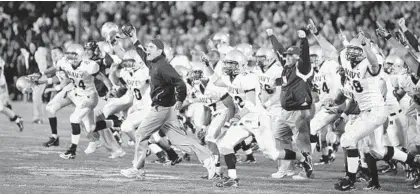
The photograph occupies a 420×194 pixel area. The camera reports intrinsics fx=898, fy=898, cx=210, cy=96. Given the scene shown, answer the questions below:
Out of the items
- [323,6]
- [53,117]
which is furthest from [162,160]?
[323,6]

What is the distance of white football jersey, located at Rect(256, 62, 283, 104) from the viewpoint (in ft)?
43.0

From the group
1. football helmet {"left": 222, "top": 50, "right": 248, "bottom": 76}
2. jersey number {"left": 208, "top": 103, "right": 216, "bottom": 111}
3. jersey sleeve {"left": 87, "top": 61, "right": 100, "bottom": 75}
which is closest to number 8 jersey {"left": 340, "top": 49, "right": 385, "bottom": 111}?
football helmet {"left": 222, "top": 50, "right": 248, "bottom": 76}

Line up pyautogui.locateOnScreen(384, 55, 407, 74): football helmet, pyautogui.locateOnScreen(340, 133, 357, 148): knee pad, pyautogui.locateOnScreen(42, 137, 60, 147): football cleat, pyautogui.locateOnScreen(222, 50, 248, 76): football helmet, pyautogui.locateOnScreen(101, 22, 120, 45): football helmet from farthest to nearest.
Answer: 1. pyautogui.locateOnScreen(42, 137, 60, 147): football cleat
2. pyautogui.locateOnScreen(101, 22, 120, 45): football helmet
3. pyautogui.locateOnScreen(384, 55, 407, 74): football helmet
4. pyautogui.locateOnScreen(222, 50, 248, 76): football helmet
5. pyautogui.locateOnScreen(340, 133, 357, 148): knee pad

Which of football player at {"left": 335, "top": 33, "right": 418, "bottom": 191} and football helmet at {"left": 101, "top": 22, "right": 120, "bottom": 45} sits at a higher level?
football helmet at {"left": 101, "top": 22, "right": 120, "bottom": 45}

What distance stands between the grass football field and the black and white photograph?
0.08 feet

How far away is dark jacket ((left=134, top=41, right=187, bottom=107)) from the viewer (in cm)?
1075

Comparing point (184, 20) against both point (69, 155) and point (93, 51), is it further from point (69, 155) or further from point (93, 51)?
point (69, 155)

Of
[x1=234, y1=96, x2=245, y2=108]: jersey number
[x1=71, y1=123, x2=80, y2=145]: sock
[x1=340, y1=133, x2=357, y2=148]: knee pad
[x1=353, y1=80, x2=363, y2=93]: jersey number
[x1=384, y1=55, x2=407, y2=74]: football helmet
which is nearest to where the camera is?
[x1=340, y1=133, x2=357, y2=148]: knee pad

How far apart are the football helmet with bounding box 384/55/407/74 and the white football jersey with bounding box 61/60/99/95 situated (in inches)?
170

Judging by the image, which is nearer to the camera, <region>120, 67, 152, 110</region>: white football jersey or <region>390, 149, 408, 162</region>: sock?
<region>390, 149, 408, 162</region>: sock

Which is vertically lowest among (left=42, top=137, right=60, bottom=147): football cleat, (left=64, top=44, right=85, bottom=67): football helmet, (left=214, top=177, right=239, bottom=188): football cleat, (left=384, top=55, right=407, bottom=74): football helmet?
(left=214, top=177, right=239, bottom=188): football cleat

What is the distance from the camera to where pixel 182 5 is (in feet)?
85.9

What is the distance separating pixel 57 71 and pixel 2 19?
12.3m

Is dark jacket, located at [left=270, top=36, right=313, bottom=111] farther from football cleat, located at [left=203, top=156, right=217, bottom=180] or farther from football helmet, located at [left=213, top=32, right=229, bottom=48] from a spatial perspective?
football helmet, located at [left=213, top=32, right=229, bottom=48]
